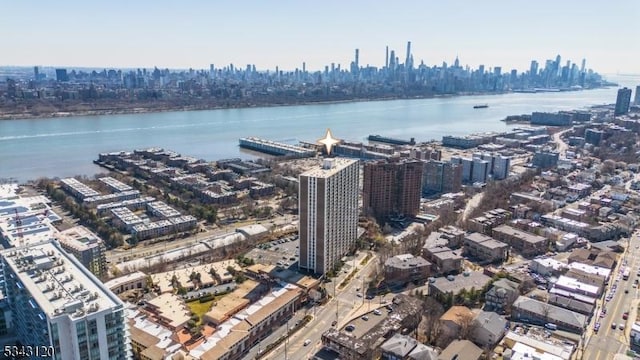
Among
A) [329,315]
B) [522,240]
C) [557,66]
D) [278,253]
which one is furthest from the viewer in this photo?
[557,66]

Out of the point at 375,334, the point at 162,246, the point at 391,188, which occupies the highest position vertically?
the point at 391,188

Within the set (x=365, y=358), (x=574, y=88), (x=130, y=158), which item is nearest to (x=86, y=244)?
(x=365, y=358)

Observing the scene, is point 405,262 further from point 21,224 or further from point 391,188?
point 21,224

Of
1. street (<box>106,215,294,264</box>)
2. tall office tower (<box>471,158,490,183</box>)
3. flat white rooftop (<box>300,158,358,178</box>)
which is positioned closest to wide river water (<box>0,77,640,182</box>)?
street (<box>106,215,294,264</box>)

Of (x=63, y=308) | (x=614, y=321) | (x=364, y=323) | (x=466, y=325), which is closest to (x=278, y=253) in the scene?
(x=364, y=323)

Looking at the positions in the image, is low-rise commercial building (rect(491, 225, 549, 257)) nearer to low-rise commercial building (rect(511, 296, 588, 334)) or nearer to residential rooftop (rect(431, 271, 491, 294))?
residential rooftop (rect(431, 271, 491, 294))

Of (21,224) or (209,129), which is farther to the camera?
(209,129)
